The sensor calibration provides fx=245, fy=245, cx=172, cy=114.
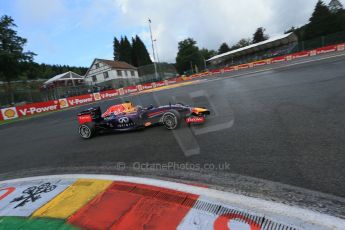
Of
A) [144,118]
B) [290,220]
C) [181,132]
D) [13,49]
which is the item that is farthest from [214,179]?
[13,49]

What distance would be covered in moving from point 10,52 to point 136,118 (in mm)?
32378

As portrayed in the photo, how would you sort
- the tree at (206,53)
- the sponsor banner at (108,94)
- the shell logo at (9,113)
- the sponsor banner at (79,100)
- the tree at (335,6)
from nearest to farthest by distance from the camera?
the shell logo at (9,113)
the sponsor banner at (79,100)
the sponsor banner at (108,94)
the tree at (335,6)
the tree at (206,53)

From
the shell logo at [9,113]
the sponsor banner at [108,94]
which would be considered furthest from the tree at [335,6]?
the shell logo at [9,113]

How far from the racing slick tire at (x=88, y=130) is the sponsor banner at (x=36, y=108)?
18671 millimetres

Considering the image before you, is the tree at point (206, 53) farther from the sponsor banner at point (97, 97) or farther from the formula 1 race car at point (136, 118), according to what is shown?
the formula 1 race car at point (136, 118)

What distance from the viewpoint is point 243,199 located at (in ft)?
9.41

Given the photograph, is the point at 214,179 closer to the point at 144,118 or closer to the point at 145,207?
the point at 145,207

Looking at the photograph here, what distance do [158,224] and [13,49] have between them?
37.8 meters

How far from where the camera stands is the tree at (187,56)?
8356 centimetres

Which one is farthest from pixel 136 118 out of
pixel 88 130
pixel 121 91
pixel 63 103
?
pixel 121 91

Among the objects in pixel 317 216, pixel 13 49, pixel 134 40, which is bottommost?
pixel 317 216

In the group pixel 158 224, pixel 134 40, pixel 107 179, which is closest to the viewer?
pixel 158 224

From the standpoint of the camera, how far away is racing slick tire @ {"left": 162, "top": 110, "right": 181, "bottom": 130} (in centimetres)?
647

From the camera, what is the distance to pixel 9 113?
21.8m
